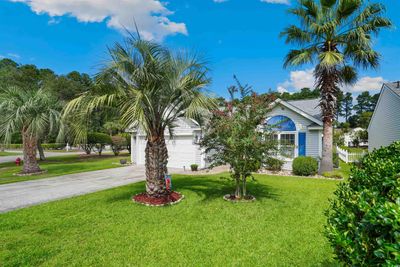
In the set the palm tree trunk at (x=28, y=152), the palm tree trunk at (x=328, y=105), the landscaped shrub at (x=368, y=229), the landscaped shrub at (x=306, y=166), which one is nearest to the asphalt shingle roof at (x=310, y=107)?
the palm tree trunk at (x=328, y=105)

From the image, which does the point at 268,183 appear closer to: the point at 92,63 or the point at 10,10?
the point at 92,63

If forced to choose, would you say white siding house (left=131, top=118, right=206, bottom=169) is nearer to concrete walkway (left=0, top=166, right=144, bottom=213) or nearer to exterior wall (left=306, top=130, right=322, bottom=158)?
concrete walkway (left=0, top=166, right=144, bottom=213)

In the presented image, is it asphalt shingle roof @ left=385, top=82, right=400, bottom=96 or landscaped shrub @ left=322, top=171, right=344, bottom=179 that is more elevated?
asphalt shingle roof @ left=385, top=82, right=400, bottom=96

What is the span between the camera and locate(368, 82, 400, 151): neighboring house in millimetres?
14392

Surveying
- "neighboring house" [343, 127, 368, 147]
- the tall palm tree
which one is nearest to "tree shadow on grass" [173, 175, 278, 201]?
the tall palm tree

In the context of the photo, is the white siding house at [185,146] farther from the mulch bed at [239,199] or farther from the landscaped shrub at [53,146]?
the landscaped shrub at [53,146]

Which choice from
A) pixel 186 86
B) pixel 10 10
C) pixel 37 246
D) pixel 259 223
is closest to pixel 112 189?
pixel 37 246

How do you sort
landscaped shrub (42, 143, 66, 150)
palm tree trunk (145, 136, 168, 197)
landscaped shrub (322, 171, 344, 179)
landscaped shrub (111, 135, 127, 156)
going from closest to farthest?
palm tree trunk (145, 136, 168, 197)
landscaped shrub (322, 171, 344, 179)
landscaped shrub (111, 135, 127, 156)
landscaped shrub (42, 143, 66, 150)

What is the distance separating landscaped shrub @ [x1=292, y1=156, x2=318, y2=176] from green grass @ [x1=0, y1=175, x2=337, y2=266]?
4.54 metres

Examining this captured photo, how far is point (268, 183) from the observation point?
→ 10383 mm

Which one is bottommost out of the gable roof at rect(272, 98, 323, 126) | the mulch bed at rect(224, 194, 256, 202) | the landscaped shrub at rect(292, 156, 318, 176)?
the mulch bed at rect(224, 194, 256, 202)

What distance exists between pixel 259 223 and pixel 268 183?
17.0 feet

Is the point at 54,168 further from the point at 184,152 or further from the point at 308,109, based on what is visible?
the point at 308,109

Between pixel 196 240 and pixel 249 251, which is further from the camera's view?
pixel 196 240
